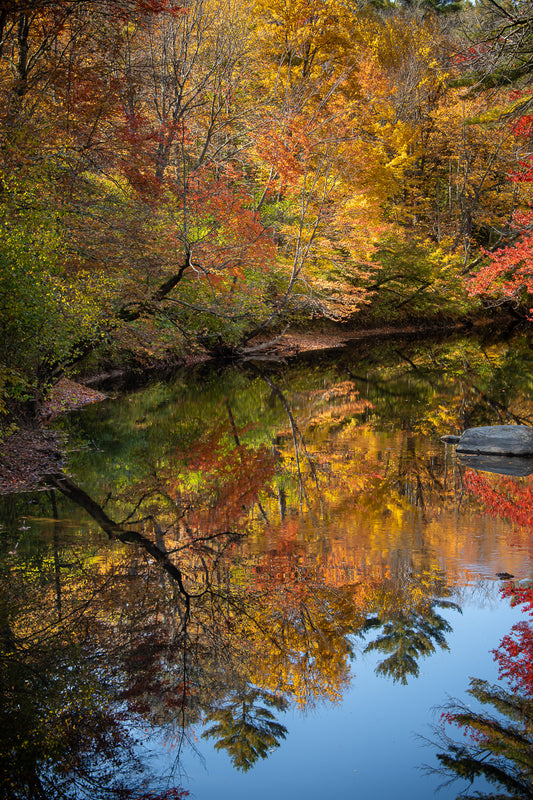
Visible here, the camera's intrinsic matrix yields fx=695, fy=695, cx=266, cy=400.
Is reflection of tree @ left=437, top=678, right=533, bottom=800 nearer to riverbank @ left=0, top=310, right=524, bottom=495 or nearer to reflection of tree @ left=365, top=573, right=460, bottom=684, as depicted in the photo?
reflection of tree @ left=365, top=573, right=460, bottom=684

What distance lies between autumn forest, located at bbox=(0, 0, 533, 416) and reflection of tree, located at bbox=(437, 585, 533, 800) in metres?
7.38

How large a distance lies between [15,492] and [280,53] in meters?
21.6

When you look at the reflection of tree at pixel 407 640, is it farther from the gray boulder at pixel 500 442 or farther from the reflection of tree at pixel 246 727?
the gray boulder at pixel 500 442

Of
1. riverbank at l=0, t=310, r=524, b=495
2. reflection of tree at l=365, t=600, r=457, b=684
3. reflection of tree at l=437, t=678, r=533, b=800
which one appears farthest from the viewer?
riverbank at l=0, t=310, r=524, b=495

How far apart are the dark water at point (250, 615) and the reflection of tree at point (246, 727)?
0.04ft

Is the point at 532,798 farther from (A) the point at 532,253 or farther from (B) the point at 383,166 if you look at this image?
(B) the point at 383,166

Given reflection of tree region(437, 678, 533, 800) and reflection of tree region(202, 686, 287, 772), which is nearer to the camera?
reflection of tree region(437, 678, 533, 800)

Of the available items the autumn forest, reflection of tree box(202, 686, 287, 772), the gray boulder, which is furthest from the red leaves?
the autumn forest

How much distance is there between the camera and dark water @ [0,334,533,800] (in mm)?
3838

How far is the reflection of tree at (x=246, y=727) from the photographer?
3.92 meters

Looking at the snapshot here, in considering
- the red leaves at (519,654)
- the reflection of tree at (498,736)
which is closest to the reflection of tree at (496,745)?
the reflection of tree at (498,736)

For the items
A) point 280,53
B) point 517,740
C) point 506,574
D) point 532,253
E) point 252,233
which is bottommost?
point 517,740

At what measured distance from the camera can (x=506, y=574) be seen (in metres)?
6.03

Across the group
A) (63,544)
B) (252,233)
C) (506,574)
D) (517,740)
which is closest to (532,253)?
(252,233)
